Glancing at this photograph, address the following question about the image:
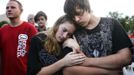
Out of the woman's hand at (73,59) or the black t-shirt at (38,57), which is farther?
the black t-shirt at (38,57)

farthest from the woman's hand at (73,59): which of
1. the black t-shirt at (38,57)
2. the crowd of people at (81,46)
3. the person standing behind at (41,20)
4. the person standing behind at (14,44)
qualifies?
the person standing behind at (41,20)

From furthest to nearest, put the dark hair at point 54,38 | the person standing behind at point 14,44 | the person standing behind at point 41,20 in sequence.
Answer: the person standing behind at point 41,20, the person standing behind at point 14,44, the dark hair at point 54,38

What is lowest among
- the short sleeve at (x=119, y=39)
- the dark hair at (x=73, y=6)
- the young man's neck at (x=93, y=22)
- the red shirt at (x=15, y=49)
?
the red shirt at (x=15, y=49)

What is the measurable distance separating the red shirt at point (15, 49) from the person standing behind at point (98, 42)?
6.60 feet

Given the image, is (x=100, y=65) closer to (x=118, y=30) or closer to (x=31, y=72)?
(x=118, y=30)

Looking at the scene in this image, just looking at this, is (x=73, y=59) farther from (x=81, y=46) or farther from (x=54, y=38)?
(x=54, y=38)

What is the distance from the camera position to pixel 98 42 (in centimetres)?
303


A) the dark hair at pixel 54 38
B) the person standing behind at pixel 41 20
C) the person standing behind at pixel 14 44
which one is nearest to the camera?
the dark hair at pixel 54 38

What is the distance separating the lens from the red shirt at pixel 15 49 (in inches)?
196

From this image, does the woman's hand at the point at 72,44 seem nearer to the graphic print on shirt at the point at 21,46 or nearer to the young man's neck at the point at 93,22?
the young man's neck at the point at 93,22

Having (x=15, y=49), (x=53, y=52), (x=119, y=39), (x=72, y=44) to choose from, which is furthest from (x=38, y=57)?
(x=15, y=49)

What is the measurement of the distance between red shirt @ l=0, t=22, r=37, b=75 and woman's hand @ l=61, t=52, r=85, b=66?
6.64 feet

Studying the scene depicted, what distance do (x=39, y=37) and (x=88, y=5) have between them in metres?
0.49

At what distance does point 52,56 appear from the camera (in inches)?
125
